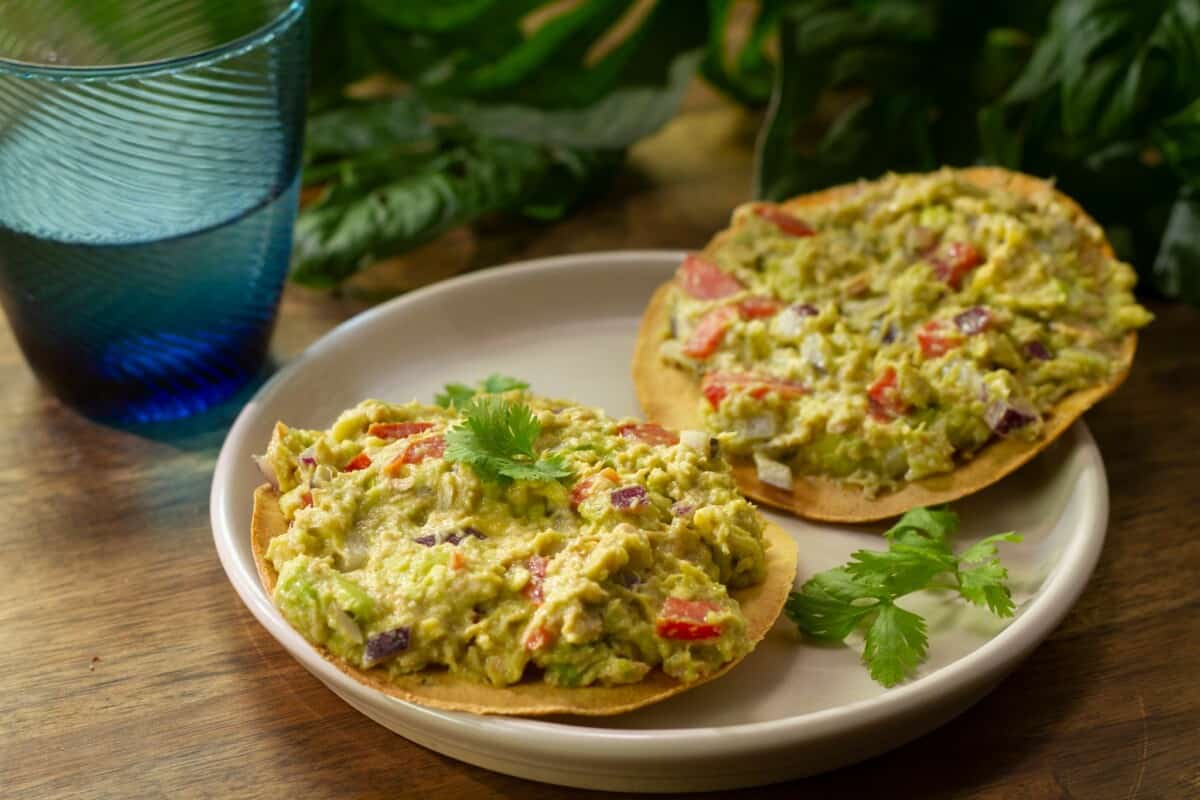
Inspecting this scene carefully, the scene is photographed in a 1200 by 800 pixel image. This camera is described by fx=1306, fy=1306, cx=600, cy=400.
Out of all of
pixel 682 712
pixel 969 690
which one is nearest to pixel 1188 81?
pixel 969 690

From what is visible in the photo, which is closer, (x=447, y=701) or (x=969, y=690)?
(x=447, y=701)

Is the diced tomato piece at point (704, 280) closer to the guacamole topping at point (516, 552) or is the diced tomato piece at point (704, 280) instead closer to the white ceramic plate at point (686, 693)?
the white ceramic plate at point (686, 693)

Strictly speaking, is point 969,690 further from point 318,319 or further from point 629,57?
point 629,57

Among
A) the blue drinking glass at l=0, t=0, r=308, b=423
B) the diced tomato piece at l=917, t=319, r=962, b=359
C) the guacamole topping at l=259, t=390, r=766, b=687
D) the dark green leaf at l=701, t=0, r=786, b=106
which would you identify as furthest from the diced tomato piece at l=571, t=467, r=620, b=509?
the dark green leaf at l=701, t=0, r=786, b=106

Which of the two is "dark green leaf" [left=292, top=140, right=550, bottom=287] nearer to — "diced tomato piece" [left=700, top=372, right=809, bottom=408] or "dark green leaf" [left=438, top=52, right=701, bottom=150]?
"dark green leaf" [left=438, top=52, right=701, bottom=150]

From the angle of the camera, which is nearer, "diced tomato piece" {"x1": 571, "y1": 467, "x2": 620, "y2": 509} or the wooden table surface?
the wooden table surface

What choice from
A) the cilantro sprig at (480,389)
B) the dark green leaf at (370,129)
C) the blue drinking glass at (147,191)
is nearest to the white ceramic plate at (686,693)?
the cilantro sprig at (480,389)

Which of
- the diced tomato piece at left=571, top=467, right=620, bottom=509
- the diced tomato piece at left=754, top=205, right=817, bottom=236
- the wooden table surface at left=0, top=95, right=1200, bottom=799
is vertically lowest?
the wooden table surface at left=0, top=95, right=1200, bottom=799
